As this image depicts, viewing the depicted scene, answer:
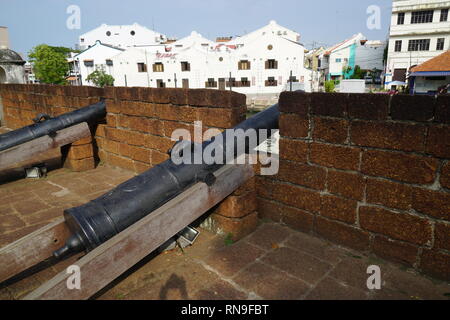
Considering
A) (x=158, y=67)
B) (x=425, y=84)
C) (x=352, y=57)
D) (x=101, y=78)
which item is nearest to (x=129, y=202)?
(x=425, y=84)

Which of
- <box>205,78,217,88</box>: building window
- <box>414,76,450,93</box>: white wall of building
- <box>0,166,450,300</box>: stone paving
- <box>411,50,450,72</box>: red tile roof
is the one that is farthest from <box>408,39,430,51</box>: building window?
<box>0,166,450,300</box>: stone paving

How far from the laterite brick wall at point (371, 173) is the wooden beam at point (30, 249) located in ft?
6.37

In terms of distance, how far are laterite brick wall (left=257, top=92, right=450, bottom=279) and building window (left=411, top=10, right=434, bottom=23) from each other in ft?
138

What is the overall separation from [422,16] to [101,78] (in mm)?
40366

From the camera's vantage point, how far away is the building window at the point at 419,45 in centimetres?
3591

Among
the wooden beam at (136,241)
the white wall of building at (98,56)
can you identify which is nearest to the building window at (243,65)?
the white wall of building at (98,56)

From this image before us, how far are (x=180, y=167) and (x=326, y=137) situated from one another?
127 centimetres

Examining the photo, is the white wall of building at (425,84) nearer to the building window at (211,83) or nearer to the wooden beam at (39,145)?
the building window at (211,83)

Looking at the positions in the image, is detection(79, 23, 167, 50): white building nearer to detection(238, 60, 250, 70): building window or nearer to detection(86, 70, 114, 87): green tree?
detection(86, 70, 114, 87): green tree

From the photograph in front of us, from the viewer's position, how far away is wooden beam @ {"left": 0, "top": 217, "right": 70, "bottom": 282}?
84.0 inches

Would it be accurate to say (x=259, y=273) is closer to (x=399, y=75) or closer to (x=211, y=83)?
(x=211, y=83)

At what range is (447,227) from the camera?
7.17 ft

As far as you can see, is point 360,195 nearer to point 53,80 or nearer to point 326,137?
point 326,137

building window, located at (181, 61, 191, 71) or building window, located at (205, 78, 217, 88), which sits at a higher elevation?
building window, located at (181, 61, 191, 71)
